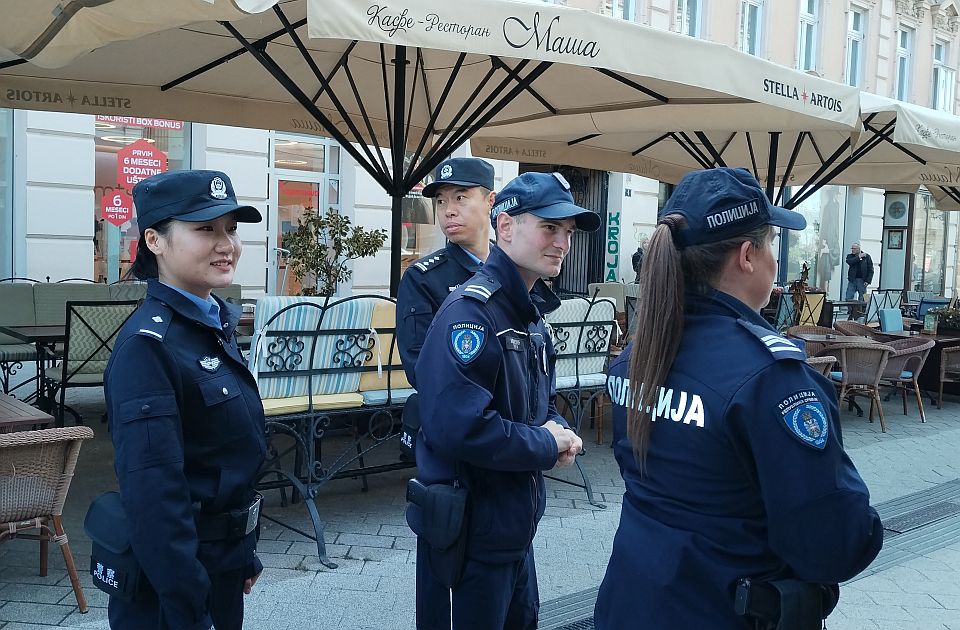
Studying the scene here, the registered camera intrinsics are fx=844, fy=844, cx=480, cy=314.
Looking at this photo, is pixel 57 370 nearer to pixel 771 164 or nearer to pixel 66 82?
pixel 66 82

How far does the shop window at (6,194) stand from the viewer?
10727 millimetres

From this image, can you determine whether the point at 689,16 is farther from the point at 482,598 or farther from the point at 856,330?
the point at 482,598

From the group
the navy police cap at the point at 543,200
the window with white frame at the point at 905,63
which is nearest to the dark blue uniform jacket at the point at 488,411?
the navy police cap at the point at 543,200

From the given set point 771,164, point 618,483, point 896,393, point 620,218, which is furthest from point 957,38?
point 618,483

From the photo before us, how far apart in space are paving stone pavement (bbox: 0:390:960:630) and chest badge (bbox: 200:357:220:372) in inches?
79.7

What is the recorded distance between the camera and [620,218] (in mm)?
18188

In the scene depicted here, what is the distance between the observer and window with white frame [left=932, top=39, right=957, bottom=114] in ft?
86.1

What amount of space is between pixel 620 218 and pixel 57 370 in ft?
43.9

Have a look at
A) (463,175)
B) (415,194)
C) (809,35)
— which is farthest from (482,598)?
(809,35)

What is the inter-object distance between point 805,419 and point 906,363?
8.75 m

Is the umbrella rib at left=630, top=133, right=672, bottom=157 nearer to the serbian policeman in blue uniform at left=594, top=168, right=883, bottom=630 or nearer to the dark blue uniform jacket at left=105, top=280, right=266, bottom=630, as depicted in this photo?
the serbian policeman in blue uniform at left=594, top=168, right=883, bottom=630

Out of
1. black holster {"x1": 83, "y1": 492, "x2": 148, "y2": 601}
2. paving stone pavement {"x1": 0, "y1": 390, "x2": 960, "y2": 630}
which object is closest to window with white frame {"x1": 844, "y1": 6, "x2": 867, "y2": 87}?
paving stone pavement {"x1": 0, "y1": 390, "x2": 960, "y2": 630}

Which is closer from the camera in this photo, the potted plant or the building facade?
the potted plant

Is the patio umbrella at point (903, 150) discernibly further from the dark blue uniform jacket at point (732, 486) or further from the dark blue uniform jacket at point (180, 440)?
the dark blue uniform jacket at point (180, 440)
